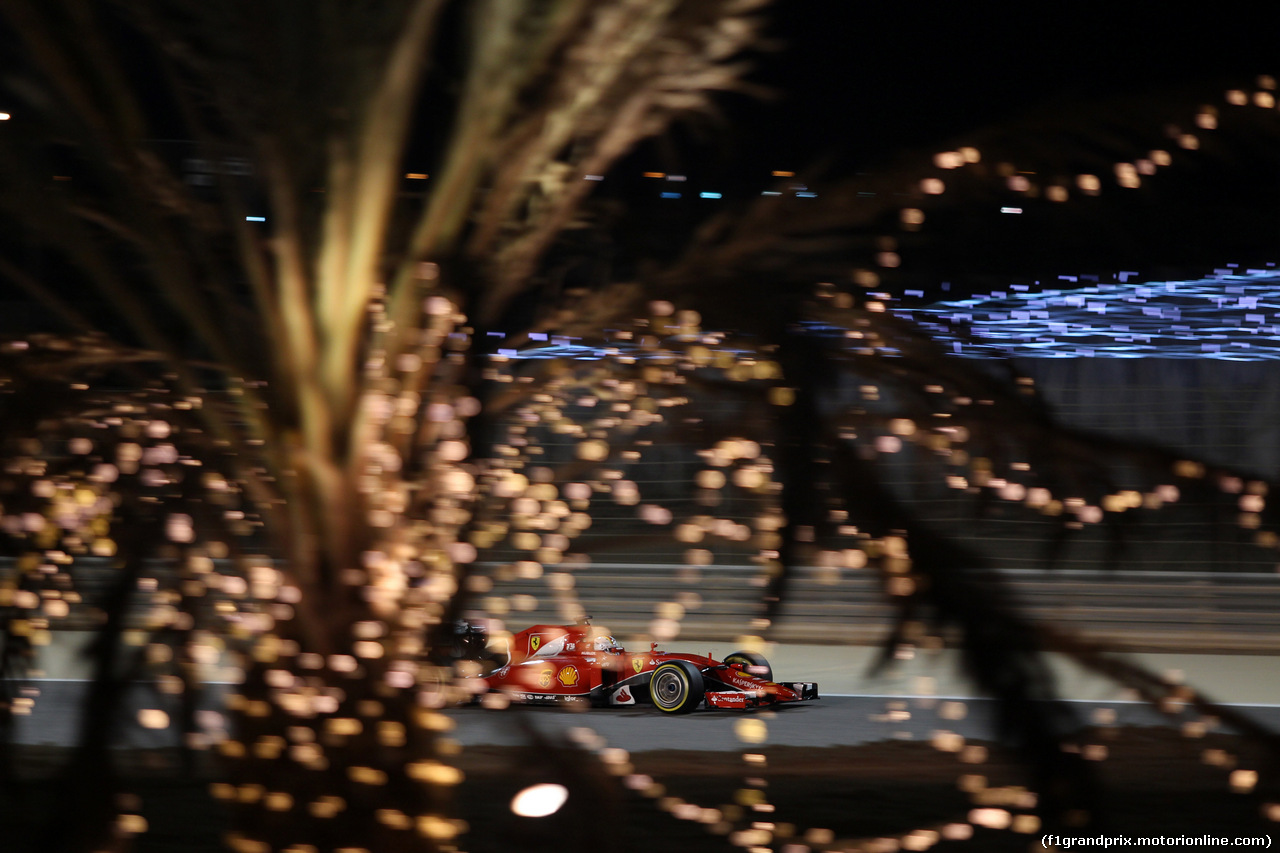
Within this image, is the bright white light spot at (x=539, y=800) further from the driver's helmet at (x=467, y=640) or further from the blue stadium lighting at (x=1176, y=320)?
the blue stadium lighting at (x=1176, y=320)

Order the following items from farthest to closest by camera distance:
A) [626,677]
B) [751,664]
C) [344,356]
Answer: [751,664], [626,677], [344,356]

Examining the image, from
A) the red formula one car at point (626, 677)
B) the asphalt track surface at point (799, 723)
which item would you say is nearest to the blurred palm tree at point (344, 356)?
the asphalt track surface at point (799, 723)

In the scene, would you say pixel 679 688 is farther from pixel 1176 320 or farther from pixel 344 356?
pixel 1176 320

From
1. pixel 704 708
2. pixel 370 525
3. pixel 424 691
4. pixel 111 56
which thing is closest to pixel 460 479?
pixel 370 525

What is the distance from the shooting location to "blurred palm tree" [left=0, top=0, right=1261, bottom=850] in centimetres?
279

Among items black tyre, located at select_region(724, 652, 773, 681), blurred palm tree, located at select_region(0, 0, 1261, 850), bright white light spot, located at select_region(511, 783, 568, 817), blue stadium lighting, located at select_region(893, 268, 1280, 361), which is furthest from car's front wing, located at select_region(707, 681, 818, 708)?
bright white light spot, located at select_region(511, 783, 568, 817)

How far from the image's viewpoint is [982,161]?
2.94 meters

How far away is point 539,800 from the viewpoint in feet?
7.81

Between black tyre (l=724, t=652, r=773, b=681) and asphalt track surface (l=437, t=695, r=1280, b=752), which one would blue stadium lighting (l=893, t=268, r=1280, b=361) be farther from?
black tyre (l=724, t=652, r=773, b=681)

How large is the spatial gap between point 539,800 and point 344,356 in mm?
1157

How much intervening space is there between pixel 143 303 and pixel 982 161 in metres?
2.00

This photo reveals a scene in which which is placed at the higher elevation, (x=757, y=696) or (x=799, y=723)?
(x=757, y=696)

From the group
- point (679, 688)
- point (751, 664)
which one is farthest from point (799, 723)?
point (679, 688)

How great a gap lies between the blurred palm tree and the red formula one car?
4.81 meters
